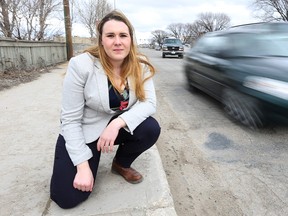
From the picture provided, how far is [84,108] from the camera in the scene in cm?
223

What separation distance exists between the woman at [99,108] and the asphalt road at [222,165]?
29.0 inches

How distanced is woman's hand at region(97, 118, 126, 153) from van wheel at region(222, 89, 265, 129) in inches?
89.7

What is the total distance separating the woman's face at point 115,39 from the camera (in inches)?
82.2

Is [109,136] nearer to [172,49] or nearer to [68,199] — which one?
[68,199]

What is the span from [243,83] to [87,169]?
2.72 meters

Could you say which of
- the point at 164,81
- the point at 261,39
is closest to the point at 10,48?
the point at 164,81

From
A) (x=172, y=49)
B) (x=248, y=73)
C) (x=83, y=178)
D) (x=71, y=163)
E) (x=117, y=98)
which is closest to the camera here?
(x=83, y=178)

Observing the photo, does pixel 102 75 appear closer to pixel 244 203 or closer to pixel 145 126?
pixel 145 126

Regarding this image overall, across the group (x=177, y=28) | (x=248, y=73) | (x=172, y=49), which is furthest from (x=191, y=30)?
(x=248, y=73)

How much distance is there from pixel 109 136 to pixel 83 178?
1.17 feet

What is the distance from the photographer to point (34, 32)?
1534 centimetres

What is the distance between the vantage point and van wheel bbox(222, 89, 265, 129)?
12.2ft

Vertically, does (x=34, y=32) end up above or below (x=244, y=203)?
above

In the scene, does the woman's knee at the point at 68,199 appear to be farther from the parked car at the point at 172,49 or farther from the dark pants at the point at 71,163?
the parked car at the point at 172,49
